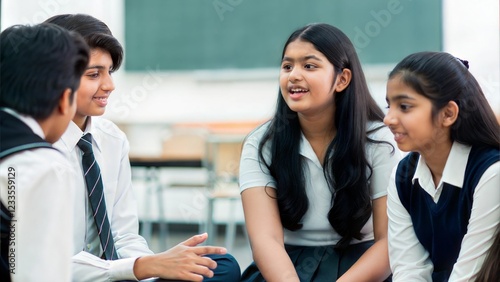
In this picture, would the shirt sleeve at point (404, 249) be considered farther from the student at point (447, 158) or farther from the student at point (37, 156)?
the student at point (37, 156)

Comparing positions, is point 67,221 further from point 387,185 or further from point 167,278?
point 387,185

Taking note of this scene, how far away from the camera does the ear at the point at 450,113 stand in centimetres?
151

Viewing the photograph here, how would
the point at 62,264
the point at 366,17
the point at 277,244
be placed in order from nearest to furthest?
the point at 62,264
the point at 277,244
the point at 366,17

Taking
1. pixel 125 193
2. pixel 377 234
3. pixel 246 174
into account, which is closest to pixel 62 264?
pixel 125 193

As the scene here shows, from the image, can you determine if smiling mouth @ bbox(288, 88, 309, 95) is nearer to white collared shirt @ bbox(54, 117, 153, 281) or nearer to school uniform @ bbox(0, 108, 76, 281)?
white collared shirt @ bbox(54, 117, 153, 281)

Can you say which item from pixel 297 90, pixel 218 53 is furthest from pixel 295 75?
pixel 218 53

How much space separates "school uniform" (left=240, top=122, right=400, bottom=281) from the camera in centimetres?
184

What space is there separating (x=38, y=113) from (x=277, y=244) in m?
0.87

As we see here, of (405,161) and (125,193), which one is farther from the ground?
(405,161)

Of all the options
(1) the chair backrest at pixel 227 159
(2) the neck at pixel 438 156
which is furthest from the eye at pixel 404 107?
(1) the chair backrest at pixel 227 159

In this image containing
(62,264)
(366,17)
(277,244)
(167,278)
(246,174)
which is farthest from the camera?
(366,17)

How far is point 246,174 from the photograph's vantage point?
6.26ft

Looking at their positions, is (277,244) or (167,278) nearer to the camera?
(167,278)

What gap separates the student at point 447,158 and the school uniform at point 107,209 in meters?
0.73
